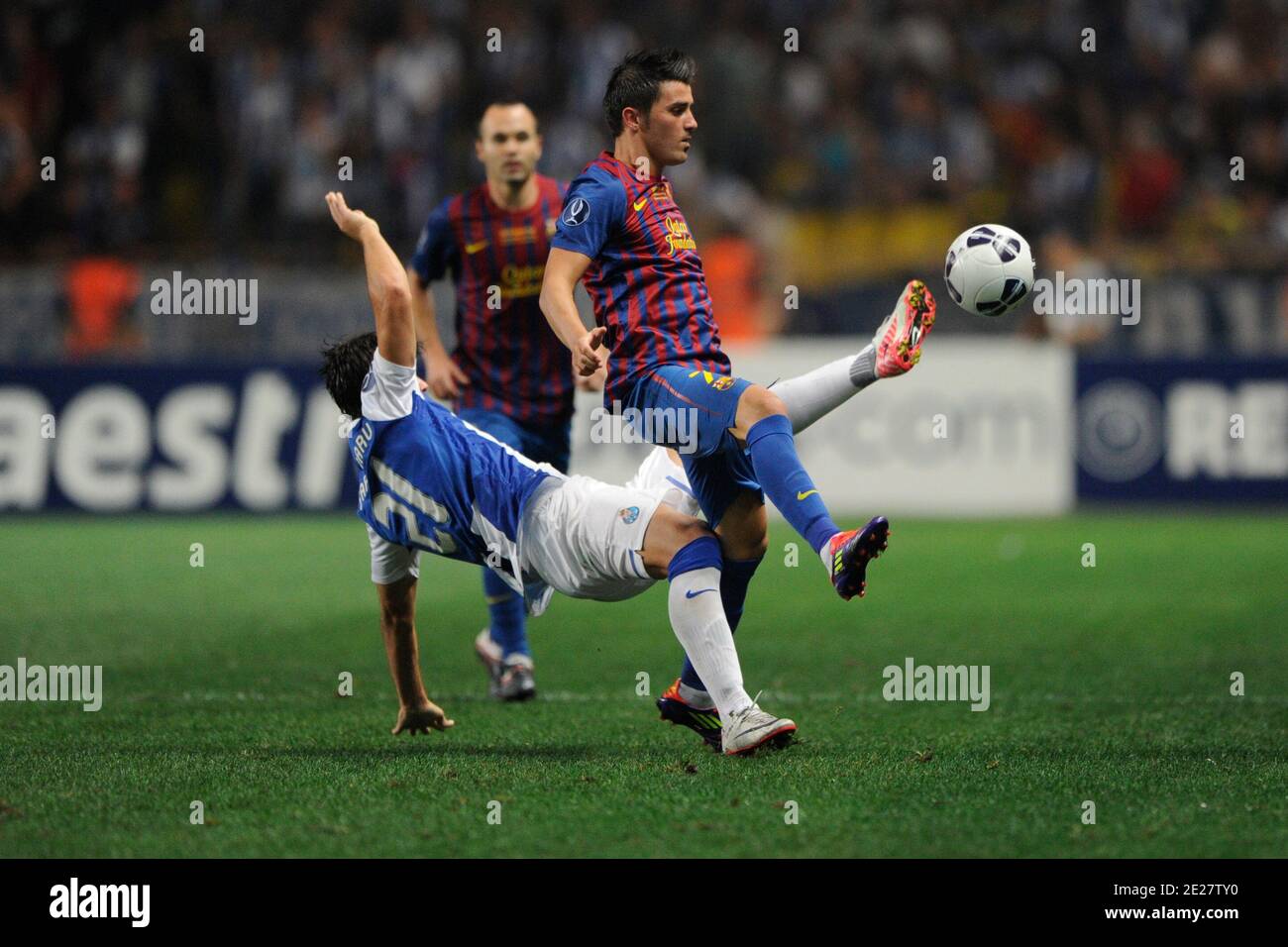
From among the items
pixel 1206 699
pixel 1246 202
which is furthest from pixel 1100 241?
pixel 1206 699

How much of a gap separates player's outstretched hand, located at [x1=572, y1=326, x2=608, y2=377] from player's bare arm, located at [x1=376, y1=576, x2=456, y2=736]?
1.08 metres

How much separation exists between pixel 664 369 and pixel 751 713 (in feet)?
3.69

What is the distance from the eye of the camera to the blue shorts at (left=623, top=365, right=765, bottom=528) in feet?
17.9

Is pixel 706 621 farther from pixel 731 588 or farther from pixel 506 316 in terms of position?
pixel 506 316

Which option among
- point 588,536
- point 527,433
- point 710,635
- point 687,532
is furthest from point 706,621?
point 527,433

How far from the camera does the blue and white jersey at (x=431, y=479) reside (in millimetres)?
5547

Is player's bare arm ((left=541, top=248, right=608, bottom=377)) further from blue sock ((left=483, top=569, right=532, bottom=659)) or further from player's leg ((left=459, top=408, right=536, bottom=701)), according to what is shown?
blue sock ((left=483, top=569, right=532, bottom=659))

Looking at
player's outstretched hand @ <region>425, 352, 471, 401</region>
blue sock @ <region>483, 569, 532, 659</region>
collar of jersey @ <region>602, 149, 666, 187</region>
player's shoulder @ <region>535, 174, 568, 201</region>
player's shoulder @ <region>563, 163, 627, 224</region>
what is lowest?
blue sock @ <region>483, 569, 532, 659</region>

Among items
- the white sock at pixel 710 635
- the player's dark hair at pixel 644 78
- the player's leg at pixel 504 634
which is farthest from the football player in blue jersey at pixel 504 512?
the player's leg at pixel 504 634

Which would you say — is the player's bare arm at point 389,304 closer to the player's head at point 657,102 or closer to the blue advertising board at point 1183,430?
the player's head at point 657,102

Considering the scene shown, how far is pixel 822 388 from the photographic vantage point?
5676 millimetres

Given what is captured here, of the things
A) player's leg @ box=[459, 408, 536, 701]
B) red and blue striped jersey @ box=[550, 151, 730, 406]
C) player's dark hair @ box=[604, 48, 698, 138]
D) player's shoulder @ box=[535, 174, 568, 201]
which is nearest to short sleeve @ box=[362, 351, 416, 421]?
red and blue striped jersey @ box=[550, 151, 730, 406]

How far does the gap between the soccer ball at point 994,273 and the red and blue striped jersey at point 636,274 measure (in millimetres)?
876
